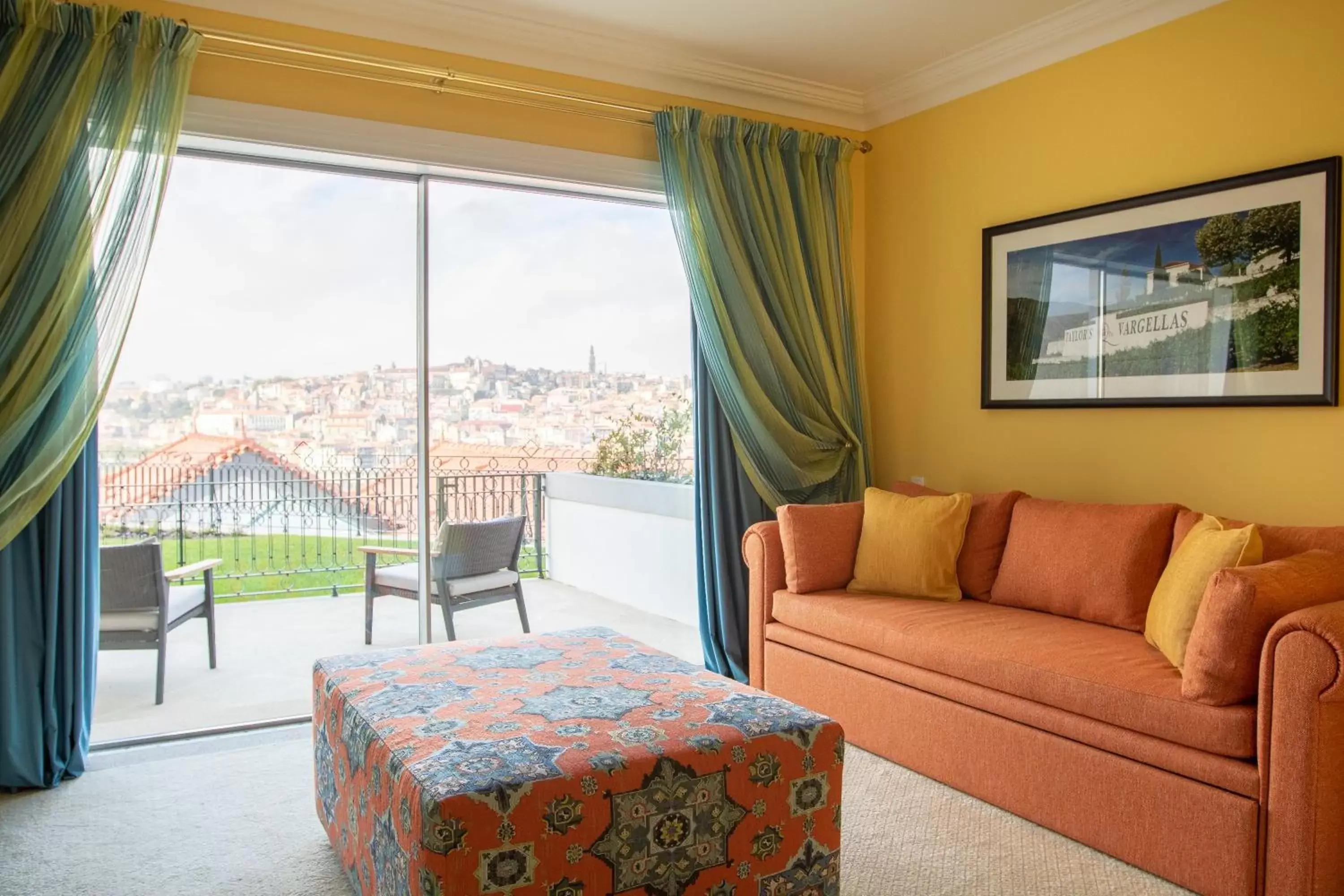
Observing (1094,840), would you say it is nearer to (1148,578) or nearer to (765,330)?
(1148,578)

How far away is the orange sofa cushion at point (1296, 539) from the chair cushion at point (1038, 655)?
1.51 ft

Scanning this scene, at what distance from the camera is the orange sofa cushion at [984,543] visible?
145 inches

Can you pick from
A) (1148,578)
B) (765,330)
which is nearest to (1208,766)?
(1148,578)

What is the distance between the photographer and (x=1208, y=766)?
7.63 ft

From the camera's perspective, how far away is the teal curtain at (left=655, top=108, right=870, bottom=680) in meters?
4.24

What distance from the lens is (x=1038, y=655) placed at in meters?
2.81

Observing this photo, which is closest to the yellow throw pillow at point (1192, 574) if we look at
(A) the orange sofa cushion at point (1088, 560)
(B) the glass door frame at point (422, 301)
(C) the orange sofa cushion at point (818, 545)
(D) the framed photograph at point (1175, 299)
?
(A) the orange sofa cushion at point (1088, 560)

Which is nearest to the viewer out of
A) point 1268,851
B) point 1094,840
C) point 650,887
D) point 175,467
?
point 650,887

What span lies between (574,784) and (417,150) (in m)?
2.71

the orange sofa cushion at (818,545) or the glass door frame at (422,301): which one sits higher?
the glass door frame at (422,301)

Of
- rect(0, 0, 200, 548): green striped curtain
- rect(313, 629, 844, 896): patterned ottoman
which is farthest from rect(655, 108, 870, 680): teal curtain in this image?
rect(0, 0, 200, 548): green striped curtain

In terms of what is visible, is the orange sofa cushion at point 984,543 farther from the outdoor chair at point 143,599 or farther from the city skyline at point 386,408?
the outdoor chair at point 143,599

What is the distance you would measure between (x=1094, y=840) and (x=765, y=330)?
251 centimetres

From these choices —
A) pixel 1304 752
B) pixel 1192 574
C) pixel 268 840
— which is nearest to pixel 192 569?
pixel 268 840
